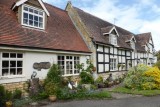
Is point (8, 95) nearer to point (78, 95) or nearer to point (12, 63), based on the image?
point (12, 63)

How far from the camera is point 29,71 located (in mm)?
14547

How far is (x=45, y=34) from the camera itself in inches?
691

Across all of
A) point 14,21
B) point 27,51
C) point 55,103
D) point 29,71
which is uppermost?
point 14,21

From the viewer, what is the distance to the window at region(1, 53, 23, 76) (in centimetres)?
1309

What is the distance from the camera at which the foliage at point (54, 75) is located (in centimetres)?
1530

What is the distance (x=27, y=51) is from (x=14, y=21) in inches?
107

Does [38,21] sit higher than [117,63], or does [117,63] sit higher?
[38,21]

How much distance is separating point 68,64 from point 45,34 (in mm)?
3229

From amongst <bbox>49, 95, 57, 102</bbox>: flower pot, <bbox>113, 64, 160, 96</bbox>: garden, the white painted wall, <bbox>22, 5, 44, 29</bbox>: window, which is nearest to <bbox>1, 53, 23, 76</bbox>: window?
the white painted wall

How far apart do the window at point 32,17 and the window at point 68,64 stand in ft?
10.3

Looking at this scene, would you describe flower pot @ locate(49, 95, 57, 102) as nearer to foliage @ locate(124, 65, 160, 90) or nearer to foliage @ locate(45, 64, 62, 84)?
foliage @ locate(45, 64, 62, 84)

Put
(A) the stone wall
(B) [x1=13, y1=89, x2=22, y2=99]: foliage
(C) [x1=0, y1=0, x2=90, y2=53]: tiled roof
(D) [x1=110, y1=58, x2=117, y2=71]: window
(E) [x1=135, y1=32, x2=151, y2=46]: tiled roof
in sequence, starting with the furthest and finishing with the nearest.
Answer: (E) [x1=135, y1=32, x2=151, y2=46]: tiled roof
(D) [x1=110, y1=58, x2=117, y2=71]: window
(A) the stone wall
(C) [x1=0, y1=0, x2=90, y2=53]: tiled roof
(B) [x1=13, y1=89, x2=22, y2=99]: foliage

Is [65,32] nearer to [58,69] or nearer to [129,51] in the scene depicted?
A: [58,69]

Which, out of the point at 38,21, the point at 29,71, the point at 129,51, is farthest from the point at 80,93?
the point at 129,51
